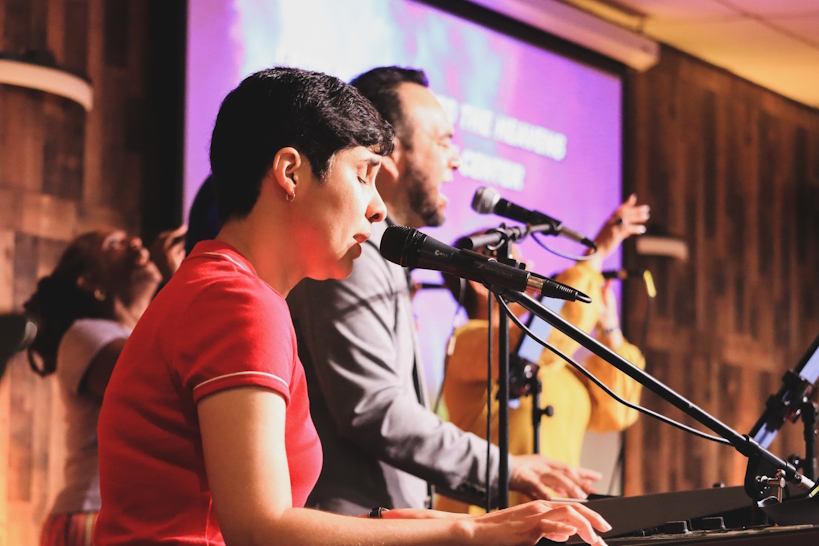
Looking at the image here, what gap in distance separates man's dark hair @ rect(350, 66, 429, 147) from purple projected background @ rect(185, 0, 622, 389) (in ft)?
2.78

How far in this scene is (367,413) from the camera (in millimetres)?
2191

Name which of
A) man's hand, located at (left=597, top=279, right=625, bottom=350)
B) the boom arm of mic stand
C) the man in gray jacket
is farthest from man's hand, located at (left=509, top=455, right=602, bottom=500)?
man's hand, located at (left=597, top=279, right=625, bottom=350)

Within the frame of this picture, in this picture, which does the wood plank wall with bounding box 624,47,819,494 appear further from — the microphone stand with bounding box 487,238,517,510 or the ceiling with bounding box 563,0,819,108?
the microphone stand with bounding box 487,238,517,510

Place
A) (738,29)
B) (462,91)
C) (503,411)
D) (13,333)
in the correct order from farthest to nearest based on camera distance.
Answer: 1. (738,29)
2. (462,91)
3. (503,411)
4. (13,333)

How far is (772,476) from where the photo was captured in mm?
1439

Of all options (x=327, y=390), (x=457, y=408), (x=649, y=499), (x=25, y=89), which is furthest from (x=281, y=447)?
(x=25, y=89)

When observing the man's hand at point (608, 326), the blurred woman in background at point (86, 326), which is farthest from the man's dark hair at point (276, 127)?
the man's hand at point (608, 326)

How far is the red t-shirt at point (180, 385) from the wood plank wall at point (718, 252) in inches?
176

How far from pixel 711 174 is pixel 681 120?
0.42 m

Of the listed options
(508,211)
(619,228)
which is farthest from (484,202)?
(619,228)

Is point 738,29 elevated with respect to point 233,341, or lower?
elevated

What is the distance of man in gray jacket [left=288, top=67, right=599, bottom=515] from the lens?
7.23 feet

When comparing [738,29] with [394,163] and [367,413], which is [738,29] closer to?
[394,163]

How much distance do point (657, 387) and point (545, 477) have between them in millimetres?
993
